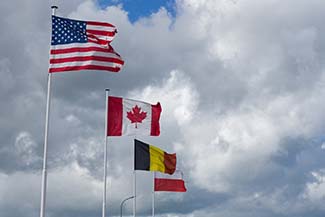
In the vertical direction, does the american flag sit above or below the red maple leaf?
below

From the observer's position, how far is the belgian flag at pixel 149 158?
43.3 metres

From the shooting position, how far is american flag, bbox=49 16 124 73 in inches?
1034

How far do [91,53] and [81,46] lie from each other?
490 mm

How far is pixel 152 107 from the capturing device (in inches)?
1607

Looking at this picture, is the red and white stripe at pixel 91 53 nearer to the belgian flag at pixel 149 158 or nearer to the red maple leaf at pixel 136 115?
the red maple leaf at pixel 136 115

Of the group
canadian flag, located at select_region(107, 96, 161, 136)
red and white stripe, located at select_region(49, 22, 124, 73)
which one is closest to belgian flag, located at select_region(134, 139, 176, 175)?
canadian flag, located at select_region(107, 96, 161, 136)

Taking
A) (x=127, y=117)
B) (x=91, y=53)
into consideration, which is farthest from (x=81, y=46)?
(x=127, y=117)

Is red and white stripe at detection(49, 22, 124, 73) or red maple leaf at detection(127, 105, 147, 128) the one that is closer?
red and white stripe at detection(49, 22, 124, 73)

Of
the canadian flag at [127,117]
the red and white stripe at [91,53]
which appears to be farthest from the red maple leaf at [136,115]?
the red and white stripe at [91,53]

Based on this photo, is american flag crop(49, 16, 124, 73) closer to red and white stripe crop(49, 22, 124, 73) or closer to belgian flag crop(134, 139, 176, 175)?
red and white stripe crop(49, 22, 124, 73)

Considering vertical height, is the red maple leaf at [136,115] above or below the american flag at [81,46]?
above

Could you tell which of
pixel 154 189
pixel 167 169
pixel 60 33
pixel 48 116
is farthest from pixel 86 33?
pixel 154 189

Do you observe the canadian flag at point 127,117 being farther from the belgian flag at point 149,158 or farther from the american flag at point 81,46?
the american flag at point 81,46

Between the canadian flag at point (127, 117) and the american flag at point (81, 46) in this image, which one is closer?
the american flag at point (81, 46)
